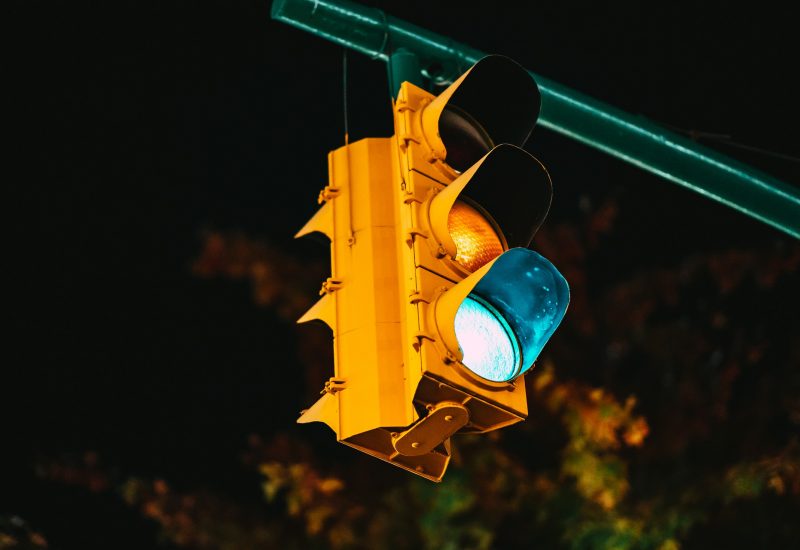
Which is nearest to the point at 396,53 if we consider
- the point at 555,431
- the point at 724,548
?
the point at 724,548

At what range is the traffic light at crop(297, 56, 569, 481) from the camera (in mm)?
3289

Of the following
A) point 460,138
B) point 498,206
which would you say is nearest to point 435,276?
point 498,206

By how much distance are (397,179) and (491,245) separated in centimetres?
38

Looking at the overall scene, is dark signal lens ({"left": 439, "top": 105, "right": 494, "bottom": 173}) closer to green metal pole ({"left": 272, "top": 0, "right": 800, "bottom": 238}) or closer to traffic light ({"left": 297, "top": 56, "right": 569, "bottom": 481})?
traffic light ({"left": 297, "top": 56, "right": 569, "bottom": 481})

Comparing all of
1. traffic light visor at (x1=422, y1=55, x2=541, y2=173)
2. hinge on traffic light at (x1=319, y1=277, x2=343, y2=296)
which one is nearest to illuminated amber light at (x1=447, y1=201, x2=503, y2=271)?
traffic light visor at (x1=422, y1=55, x2=541, y2=173)

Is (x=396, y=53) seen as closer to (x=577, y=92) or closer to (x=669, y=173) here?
(x=577, y=92)

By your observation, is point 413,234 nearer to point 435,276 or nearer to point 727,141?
point 435,276

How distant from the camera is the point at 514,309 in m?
3.57

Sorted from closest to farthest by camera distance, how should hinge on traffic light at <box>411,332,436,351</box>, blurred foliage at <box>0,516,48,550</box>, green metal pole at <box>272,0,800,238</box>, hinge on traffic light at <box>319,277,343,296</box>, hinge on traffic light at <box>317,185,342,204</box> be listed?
hinge on traffic light at <box>411,332,436,351</box> < hinge on traffic light at <box>319,277,343,296</box> < hinge on traffic light at <box>317,185,342,204</box> < green metal pole at <box>272,0,800,238</box> < blurred foliage at <box>0,516,48,550</box>

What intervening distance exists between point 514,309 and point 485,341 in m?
0.15

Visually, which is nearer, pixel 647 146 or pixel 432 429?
pixel 432 429

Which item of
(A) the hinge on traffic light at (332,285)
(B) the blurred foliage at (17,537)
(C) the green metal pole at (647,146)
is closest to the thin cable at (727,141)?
(C) the green metal pole at (647,146)

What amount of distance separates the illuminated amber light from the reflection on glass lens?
0.50 ft

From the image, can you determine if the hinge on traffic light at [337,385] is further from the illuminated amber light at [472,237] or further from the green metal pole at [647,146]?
the green metal pole at [647,146]
